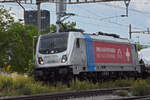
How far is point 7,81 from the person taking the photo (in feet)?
68.4

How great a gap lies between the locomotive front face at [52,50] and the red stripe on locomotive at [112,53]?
9.02ft

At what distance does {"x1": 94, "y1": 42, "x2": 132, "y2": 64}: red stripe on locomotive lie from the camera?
23.3 meters

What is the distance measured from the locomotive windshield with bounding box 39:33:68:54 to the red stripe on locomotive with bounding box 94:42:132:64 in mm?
2689

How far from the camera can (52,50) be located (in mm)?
21484

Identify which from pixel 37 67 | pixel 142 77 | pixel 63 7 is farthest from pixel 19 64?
pixel 37 67

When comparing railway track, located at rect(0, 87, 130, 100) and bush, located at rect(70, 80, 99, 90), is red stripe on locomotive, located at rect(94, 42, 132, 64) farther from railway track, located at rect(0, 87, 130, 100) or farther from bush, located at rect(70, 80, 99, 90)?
railway track, located at rect(0, 87, 130, 100)

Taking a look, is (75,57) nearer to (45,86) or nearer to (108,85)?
(45,86)

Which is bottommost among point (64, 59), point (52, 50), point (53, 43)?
point (64, 59)

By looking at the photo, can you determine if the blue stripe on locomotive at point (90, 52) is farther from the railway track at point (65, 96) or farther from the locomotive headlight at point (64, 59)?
the railway track at point (65, 96)

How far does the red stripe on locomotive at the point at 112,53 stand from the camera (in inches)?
919

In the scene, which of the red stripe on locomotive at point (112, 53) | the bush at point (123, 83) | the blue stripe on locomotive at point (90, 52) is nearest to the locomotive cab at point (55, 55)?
the blue stripe on locomotive at point (90, 52)

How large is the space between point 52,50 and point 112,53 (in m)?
5.26

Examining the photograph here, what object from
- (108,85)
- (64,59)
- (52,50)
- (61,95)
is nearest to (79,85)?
(64,59)

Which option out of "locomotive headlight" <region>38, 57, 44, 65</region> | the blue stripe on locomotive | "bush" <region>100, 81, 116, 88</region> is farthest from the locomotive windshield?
"bush" <region>100, 81, 116, 88</region>
